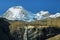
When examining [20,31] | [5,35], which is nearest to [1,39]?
[5,35]

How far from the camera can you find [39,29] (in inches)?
2980

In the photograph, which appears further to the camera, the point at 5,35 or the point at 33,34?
the point at 33,34

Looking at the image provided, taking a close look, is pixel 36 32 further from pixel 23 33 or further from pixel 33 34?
pixel 23 33

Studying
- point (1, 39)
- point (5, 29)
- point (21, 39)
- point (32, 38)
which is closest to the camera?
point (1, 39)

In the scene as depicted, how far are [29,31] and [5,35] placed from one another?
972 inches

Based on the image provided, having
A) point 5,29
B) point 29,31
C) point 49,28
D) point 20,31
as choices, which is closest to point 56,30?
point 49,28

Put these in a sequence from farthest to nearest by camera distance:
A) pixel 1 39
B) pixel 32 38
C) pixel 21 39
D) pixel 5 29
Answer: pixel 21 39 < pixel 32 38 < pixel 5 29 < pixel 1 39

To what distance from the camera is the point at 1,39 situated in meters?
50.6

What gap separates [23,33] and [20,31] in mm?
3574

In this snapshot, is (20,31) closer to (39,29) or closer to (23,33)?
(23,33)

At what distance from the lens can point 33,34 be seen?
248ft

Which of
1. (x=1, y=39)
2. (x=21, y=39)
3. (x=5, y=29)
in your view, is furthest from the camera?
(x=21, y=39)

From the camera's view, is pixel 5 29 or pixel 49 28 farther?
pixel 49 28

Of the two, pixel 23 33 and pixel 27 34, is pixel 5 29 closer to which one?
pixel 27 34
